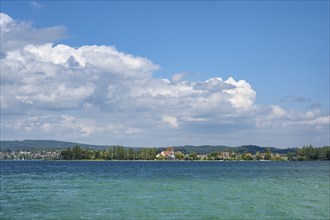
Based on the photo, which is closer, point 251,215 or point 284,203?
point 251,215

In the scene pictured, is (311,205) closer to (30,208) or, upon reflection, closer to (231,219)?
(231,219)

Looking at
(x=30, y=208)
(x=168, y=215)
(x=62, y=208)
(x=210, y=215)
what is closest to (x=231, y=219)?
(x=210, y=215)

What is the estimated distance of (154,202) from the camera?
35812 mm

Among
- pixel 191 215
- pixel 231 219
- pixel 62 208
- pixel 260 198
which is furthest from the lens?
pixel 260 198

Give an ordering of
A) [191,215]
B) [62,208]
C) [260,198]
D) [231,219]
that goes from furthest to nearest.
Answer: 1. [260,198]
2. [62,208]
3. [191,215]
4. [231,219]

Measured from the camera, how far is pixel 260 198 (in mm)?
39312

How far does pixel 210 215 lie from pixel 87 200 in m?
13.2

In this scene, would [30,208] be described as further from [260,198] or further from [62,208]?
[260,198]

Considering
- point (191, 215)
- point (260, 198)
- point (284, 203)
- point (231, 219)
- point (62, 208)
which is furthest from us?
point (260, 198)

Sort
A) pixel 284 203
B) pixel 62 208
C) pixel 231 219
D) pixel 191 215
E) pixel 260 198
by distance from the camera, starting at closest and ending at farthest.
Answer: pixel 231 219 < pixel 191 215 < pixel 62 208 < pixel 284 203 < pixel 260 198

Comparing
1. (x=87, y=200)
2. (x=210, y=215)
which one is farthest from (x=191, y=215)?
(x=87, y=200)

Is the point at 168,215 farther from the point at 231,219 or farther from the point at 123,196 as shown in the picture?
the point at 123,196

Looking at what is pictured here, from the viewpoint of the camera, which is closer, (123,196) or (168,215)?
(168,215)

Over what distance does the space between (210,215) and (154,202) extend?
318 inches
